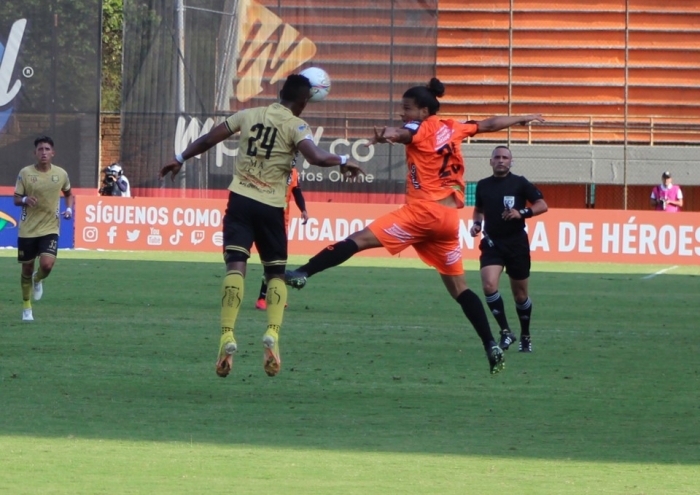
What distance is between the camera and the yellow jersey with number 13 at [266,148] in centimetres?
906

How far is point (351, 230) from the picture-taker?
95.2ft

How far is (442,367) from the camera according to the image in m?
11.3

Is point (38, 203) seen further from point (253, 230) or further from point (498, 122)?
point (498, 122)

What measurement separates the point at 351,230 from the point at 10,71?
9564 millimetres

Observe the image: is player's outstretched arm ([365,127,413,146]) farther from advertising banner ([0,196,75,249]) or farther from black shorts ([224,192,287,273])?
advertising banner ([0,196,75,249])

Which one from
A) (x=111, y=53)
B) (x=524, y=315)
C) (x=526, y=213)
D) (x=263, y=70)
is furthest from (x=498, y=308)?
(x=111, y=53)

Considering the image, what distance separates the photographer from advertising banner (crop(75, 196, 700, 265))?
28.5 metres

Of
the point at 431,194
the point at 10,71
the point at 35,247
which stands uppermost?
the point at 10,71

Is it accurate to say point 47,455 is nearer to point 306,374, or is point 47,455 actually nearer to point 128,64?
point 306,374

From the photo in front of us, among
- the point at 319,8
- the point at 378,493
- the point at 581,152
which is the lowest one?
the point at 378,493

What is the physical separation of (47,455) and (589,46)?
35.4 m

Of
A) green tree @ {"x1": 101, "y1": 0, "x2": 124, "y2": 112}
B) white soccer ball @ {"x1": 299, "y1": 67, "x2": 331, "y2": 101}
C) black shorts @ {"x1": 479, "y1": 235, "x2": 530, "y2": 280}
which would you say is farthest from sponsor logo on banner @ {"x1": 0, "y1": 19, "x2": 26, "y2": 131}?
white soccer ball @ {"x1": 299, "y1": 67, "x2": 331, "y2": 101}

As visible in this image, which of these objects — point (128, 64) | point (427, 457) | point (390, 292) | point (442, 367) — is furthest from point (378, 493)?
point (128, 64)

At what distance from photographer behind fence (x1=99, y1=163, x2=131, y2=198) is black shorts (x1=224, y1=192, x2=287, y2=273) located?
74.3 feet
